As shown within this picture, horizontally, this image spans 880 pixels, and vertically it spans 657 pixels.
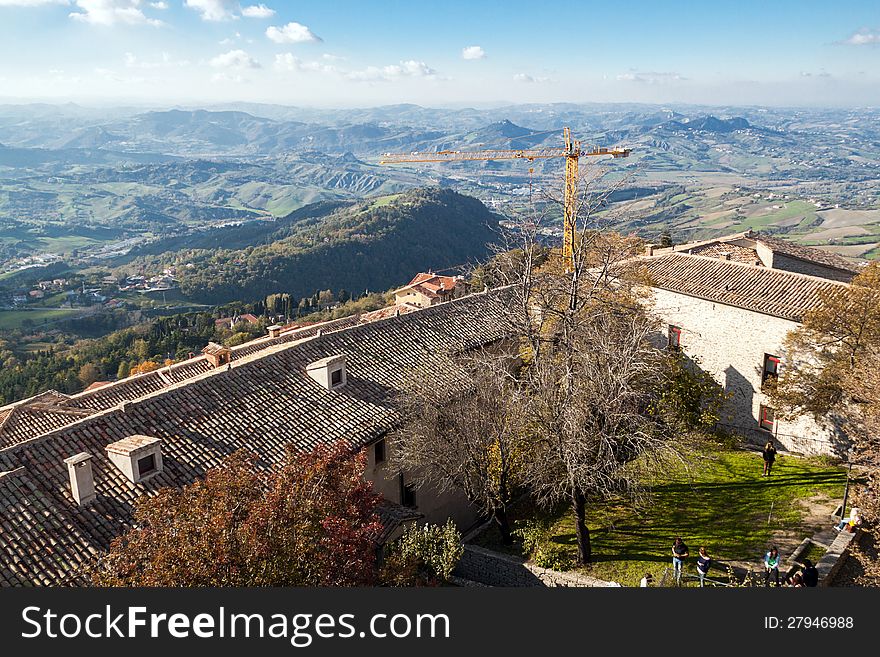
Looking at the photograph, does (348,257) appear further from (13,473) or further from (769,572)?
(769,572)

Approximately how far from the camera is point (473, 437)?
2056 cm

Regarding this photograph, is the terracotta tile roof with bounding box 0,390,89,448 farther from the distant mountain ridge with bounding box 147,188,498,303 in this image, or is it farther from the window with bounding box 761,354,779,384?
the distant mountain ridge with bounding box 147,188,498,303

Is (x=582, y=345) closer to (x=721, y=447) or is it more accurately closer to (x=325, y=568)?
(x=721, y=447)

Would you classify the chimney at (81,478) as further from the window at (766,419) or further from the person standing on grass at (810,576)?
the window at (766,419)

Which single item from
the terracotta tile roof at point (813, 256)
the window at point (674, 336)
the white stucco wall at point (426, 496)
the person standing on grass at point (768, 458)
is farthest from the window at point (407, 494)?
the terracotta tile roof at point (813, 256)

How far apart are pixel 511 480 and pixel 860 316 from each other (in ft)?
44.5

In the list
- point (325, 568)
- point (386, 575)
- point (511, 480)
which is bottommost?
point (511, 480)

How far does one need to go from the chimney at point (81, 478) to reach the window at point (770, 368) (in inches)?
987

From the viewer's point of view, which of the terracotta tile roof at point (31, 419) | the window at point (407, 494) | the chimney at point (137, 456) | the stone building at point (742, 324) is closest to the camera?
the chimney at point (137, 456)

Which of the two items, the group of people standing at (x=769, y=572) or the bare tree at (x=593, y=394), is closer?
the group of people standing at (x=769, y=572)

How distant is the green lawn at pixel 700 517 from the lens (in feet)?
62.3

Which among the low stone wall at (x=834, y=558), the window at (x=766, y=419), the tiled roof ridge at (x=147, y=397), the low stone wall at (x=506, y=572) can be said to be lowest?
the low stone wall at (x=506, y=572)

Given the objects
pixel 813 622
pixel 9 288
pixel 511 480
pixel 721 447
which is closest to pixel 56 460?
pixel 511 480

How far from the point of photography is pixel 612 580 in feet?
59.5
